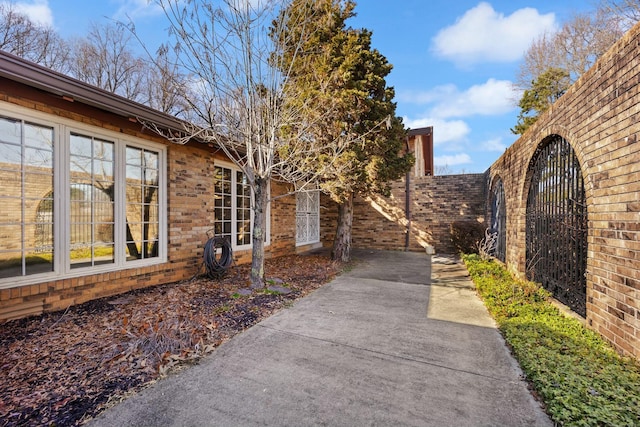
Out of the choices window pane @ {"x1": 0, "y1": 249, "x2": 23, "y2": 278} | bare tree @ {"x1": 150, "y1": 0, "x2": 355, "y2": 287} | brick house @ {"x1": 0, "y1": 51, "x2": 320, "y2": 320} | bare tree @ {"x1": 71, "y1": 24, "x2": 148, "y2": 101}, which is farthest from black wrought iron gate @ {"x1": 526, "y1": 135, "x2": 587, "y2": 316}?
bare tree @ {"x1": 71, "y1": 24, "x2": 148, "y2": 101}

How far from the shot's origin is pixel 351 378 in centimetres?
263

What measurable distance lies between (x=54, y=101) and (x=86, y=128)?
1.56ft

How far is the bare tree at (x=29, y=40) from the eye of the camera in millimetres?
11523

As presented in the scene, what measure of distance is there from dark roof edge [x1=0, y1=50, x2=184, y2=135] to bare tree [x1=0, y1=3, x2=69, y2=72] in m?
10.9

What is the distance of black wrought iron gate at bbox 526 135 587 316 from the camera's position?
150 inches

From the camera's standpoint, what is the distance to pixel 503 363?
2.90 meters

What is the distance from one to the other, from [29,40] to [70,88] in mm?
13766

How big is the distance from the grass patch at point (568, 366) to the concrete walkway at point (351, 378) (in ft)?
0.45

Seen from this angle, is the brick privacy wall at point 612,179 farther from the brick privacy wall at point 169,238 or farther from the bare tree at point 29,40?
the bare tree at point 29,40

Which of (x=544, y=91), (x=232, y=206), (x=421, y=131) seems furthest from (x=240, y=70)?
(x=544, y=91)

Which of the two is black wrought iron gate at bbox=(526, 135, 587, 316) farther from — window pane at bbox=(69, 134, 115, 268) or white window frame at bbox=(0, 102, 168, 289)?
window pane at bbox=(69, 134, 115, 268)

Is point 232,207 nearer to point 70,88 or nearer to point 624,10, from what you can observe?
point 70,88

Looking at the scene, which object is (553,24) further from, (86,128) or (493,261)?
(86,128)

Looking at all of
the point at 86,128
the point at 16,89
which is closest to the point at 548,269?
the point at 86,128
